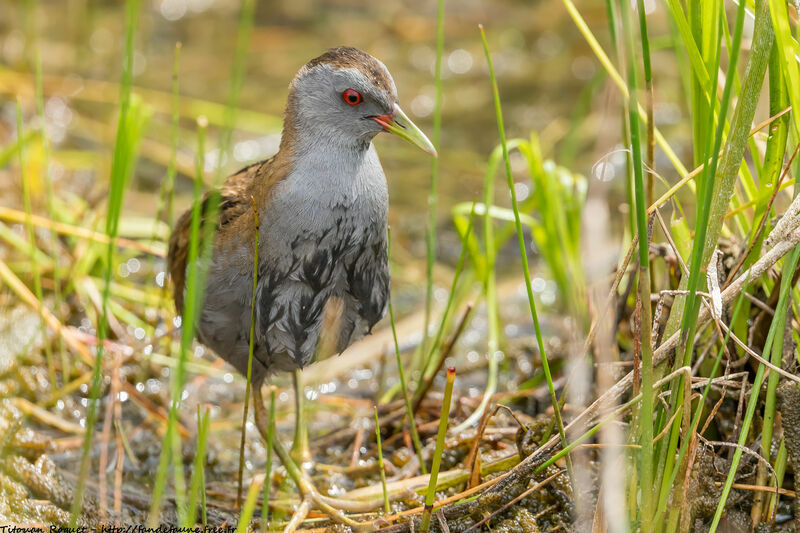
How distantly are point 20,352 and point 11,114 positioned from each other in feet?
8.85

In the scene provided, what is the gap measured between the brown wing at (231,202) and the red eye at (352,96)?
0.82 ft

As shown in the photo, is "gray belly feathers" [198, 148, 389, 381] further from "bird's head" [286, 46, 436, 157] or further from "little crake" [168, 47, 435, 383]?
"bird's head" [286, 46, 436, 157]

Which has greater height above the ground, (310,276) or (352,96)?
(352,96)

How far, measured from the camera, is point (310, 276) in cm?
252

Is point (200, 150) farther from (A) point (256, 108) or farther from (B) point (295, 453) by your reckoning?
(A) point (256, 108)

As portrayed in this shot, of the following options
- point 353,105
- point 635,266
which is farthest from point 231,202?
point 635,266

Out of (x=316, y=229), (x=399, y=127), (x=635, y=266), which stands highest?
(x=399, y=127)

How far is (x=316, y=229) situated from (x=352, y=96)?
409mm

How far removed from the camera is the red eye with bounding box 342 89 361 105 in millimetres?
2537

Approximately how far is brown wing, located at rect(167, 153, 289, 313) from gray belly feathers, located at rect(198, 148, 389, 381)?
0.10 metres

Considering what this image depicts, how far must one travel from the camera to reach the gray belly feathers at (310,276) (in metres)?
2.46

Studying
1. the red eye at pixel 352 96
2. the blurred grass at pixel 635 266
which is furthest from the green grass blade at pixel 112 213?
the red eye at pixel 352 96

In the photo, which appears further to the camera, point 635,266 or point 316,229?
point 635,266

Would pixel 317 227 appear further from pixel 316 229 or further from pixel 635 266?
pixel 635 266
